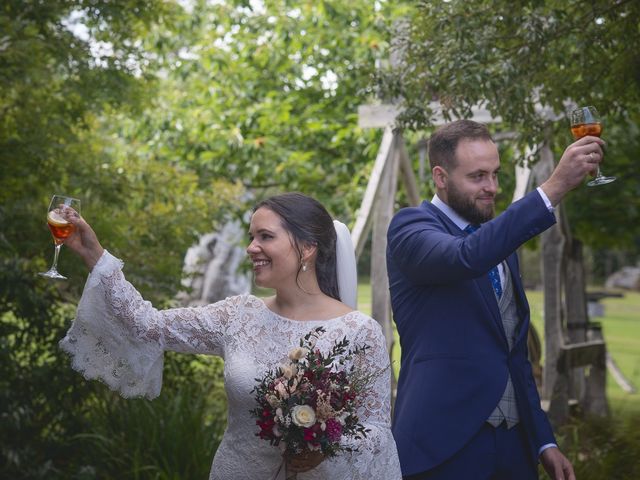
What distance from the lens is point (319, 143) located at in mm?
12680

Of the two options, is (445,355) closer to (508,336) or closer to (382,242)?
(508,336)

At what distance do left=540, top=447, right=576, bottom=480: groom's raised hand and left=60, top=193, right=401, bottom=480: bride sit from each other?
22.6 inches

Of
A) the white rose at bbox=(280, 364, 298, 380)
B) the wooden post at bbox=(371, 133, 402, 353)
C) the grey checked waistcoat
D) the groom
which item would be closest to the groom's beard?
the groom

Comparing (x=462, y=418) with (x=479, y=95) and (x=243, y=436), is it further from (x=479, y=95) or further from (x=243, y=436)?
(x=479, y=95)

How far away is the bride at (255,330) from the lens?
3.22 metres

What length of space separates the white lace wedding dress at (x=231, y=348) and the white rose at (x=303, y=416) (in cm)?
33

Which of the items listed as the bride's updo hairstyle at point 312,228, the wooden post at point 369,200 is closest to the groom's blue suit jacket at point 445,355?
the bride's updo hairstyle at point 312,228

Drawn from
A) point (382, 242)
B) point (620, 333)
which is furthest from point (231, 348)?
point (620, 333)

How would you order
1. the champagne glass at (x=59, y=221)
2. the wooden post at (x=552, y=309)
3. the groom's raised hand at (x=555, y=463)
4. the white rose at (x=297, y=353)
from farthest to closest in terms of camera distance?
the wooden post at (x=552, y=309)
the groom's raised hand at (x=555, y=463)
the champagne glass at (x=59, y=221)
the white rose at (x=297, y=353)

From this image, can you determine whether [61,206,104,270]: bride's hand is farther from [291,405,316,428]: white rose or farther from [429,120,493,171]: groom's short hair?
[429,120,493,171]: groom's short hair

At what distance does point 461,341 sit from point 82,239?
4.25 feet

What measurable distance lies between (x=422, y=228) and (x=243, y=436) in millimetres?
911

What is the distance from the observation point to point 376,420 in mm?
3229

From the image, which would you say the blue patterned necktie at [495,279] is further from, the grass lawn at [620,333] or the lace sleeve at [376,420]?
the grass lawn at [620,333]
